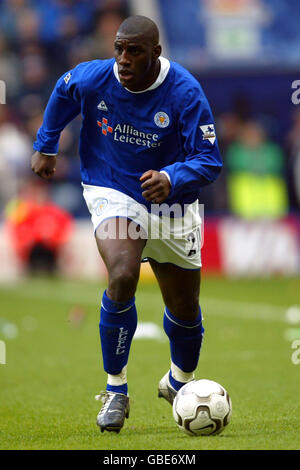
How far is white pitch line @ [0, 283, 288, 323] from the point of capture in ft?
35.3

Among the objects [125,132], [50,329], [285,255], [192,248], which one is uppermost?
[125,132]

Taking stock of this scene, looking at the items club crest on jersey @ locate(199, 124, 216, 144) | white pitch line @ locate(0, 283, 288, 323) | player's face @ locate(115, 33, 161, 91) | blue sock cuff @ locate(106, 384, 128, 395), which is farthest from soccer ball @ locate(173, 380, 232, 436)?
white pitch line @ locate(0, 283, 288, 323)

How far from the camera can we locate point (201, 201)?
15078 millimetres

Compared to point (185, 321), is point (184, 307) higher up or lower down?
higher up

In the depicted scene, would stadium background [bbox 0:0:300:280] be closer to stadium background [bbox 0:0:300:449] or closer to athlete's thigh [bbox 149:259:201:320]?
stadium background [bbox 0:0:300:449]

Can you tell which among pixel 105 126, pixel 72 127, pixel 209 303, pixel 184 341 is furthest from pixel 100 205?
pixel 72 127

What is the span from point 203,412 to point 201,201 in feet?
33.1

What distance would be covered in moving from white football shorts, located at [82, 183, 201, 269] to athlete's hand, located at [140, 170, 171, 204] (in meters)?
0.34

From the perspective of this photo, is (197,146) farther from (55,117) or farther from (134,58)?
(55,117)

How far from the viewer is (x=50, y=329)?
32.8 ft

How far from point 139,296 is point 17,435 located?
759 cm

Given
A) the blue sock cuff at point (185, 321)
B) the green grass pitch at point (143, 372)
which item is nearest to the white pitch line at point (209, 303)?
the green grass pitch at point (143, 372)

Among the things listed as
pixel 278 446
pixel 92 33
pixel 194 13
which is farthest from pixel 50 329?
pixel 194 13

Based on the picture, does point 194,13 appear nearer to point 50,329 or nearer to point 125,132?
point 50,329
